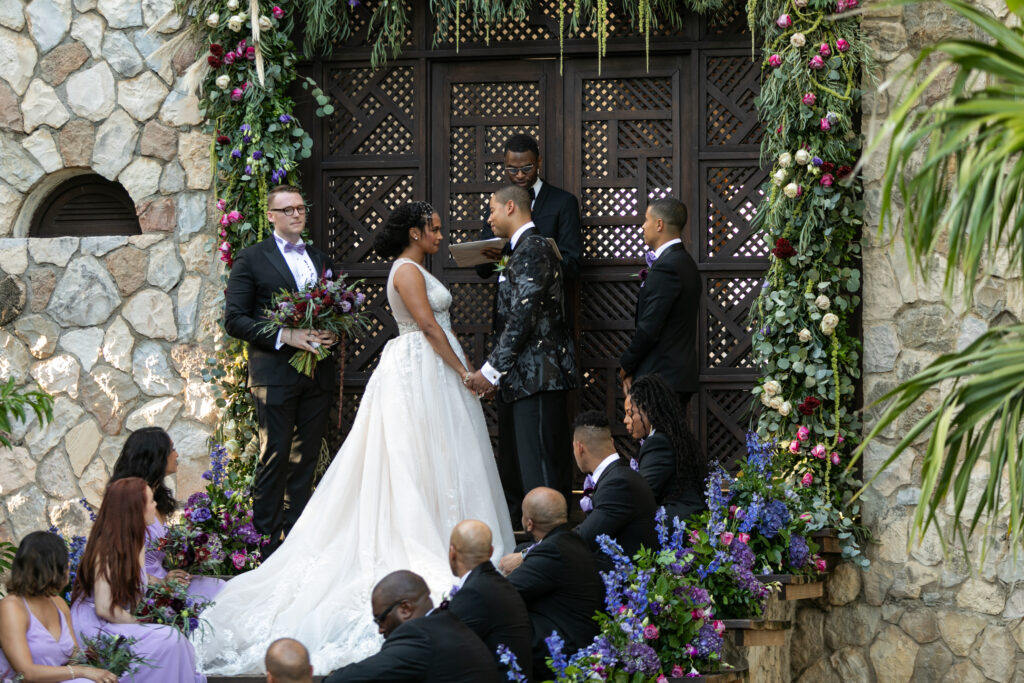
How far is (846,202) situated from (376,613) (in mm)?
4489

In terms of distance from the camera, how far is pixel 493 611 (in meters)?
5.00

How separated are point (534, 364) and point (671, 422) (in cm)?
112

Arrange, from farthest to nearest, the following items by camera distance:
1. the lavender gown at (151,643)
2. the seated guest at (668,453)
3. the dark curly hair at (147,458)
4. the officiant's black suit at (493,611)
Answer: the seated guest at (668,453) < the dark curly hair at (147,458) < the lavender gown at (151,643) < the officiant's black suit at (493,611)

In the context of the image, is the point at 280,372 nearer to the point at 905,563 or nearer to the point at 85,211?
the point at 85,211

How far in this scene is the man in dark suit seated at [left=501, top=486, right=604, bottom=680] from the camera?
5.56 meters

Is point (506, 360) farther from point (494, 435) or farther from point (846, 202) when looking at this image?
point (846, 202)

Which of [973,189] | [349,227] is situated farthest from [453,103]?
[973,189]

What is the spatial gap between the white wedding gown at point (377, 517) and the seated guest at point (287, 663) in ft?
5.95

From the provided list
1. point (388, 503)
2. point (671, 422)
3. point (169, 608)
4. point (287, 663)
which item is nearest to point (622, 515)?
point (671, 422)

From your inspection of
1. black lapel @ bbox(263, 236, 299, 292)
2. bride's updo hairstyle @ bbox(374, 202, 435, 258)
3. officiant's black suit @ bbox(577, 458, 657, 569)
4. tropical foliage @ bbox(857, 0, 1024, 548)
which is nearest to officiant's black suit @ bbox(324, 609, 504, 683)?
officiant's black suit @ bbox(577, 458, 657, 569)

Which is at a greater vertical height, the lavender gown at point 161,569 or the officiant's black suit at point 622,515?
the officiant's black suit at point 622,515

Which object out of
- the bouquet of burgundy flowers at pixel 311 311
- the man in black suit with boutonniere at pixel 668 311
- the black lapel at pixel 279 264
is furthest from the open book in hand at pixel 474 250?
the black lapel at pixel 279 264

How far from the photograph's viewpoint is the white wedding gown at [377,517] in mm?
6410

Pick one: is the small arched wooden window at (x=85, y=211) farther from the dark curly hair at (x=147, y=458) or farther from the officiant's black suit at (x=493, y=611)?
the officiant's black suit at (x=493, y=611)
